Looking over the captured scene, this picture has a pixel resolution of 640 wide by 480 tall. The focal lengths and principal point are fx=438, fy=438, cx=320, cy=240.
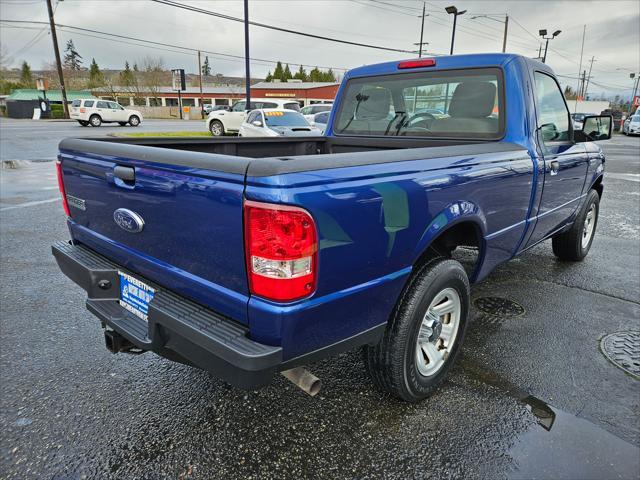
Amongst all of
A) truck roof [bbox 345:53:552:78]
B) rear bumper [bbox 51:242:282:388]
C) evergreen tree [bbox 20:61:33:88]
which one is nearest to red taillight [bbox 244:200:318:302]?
rear bumper [bbox 51:242:282:388]

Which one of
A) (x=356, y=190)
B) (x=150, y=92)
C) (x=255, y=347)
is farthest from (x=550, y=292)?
(x=150, y=92)

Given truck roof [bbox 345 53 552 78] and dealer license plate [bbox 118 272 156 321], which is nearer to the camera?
dealer license plate [bbox 118 272 156 321]

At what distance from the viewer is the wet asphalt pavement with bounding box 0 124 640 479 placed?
2.13 metres

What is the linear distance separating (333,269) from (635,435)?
6.52ft

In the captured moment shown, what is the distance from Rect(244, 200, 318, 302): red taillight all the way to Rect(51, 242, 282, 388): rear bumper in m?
0.23

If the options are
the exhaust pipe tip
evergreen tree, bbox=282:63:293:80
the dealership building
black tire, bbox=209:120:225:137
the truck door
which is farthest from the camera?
evergreen tree, bbox=282:63:293:80

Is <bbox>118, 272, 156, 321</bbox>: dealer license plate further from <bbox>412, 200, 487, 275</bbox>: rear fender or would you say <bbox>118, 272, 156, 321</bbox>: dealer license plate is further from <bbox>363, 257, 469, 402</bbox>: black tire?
<bbox>412, 200, 487, 275</bbox>: rear fender

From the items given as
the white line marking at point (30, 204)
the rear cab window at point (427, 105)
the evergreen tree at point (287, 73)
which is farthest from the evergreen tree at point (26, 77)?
the rear cab window at point (427, 105)

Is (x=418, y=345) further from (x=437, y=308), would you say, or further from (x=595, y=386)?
(x=595, y=386)

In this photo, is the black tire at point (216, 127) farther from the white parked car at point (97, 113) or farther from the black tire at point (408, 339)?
the black tire at point (408, 339)

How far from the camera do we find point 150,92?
7294cm

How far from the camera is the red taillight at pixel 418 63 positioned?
368cm

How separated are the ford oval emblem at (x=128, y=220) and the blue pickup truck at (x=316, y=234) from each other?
0.01 m

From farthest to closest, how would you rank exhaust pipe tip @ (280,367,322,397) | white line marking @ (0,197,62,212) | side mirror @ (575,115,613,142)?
white line marking @ (0,197,62,212) → side mirror @ (575,115,613,142) → exhaust pipe tip @ (280,367,322,397)
